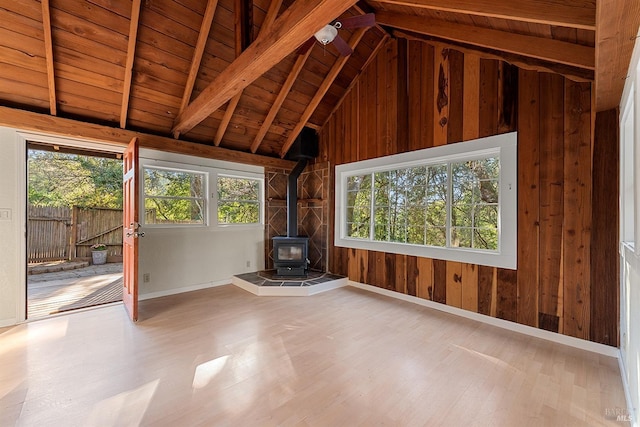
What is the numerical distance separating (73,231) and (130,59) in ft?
19.5

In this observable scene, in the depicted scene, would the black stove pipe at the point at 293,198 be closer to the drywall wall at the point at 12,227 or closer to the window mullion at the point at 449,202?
the window mullion at the point at 449,202

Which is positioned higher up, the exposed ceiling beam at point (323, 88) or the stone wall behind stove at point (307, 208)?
the exposed ceiling beam at point (323, 88)

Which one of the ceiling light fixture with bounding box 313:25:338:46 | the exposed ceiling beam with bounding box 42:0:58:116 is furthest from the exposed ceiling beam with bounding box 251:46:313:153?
the exposed ceiling beam with bounding box 42:0:58:116

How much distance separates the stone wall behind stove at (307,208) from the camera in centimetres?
541

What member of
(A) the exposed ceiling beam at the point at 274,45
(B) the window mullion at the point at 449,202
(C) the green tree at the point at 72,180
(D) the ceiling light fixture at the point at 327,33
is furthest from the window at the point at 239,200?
(C) the green tree at the point at 72,180

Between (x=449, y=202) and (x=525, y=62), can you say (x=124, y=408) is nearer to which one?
(x=449, y=202)

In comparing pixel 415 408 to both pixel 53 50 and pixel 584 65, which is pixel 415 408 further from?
pixel 53 50

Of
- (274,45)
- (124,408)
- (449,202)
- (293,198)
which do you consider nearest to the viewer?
(124,408)

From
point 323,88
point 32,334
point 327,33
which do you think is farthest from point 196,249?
point 327,33

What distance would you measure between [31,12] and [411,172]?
466 centimetres

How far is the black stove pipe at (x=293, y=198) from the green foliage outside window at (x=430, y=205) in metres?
1.06

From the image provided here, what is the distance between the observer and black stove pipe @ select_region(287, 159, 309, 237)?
17.7 feet

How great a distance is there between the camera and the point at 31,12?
101 inches

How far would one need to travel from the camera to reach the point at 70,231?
6.76m
